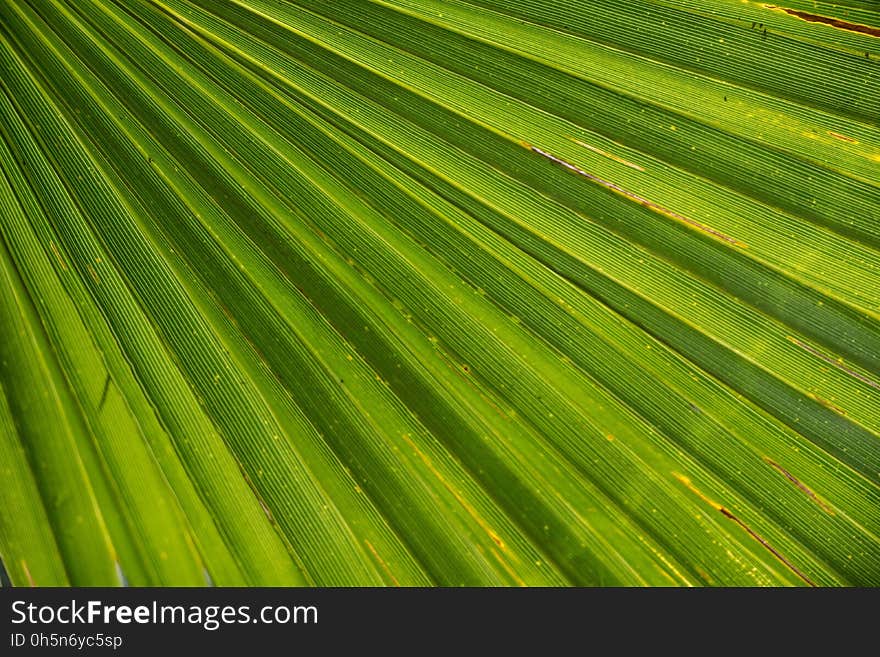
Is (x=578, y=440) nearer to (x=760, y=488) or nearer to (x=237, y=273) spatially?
(x=760, y=488)

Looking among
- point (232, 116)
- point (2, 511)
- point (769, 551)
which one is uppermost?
point (232, 116)

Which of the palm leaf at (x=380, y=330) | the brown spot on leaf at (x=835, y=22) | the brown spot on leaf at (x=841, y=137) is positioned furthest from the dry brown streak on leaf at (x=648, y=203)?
the brown spot on leaf at (x=835, y=22)

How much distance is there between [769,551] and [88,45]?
1167mm

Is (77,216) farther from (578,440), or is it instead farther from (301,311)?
(578,440)

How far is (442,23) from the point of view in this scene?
749 mm

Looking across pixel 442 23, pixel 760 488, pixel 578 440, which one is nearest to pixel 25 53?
pixel 442 23

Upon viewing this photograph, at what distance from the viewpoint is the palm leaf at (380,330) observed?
770 millimetres

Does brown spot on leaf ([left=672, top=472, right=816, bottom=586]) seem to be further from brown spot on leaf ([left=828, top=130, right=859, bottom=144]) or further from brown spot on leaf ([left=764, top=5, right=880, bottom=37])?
brown spot on leaf ([left=764, top=5, right=880, bottom=37])
